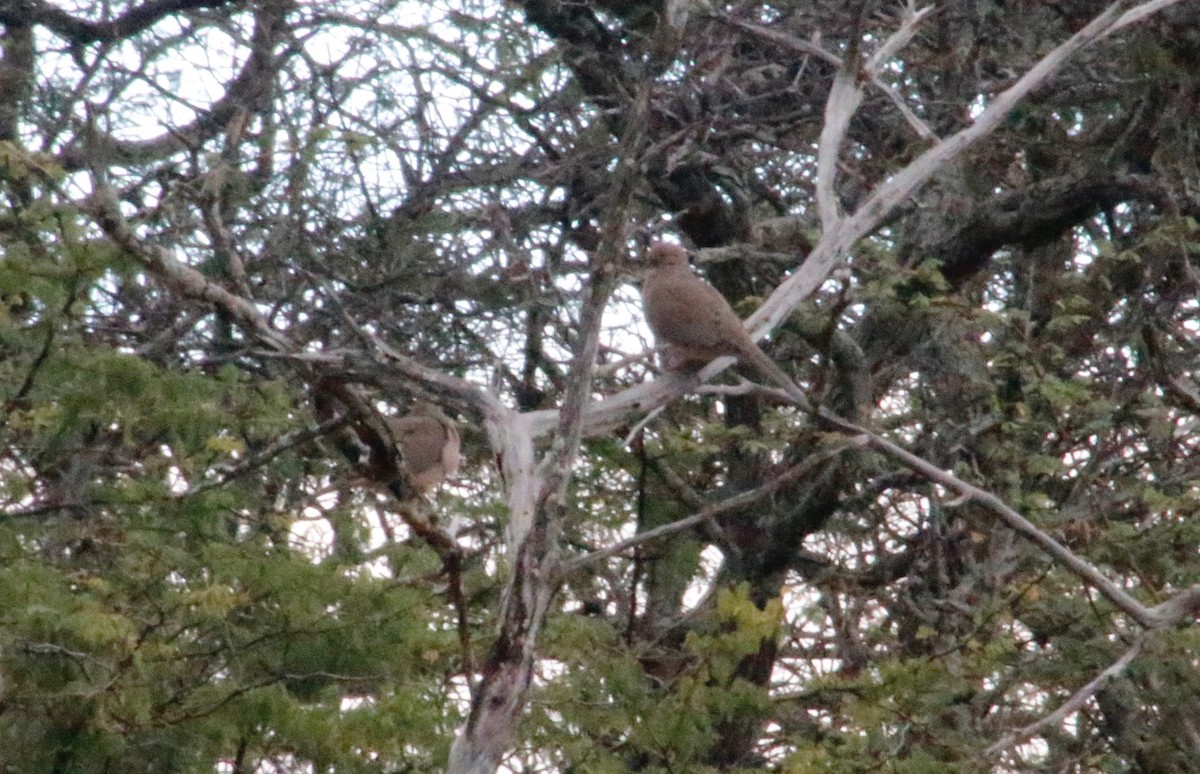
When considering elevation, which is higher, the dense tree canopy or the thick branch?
the thick branch

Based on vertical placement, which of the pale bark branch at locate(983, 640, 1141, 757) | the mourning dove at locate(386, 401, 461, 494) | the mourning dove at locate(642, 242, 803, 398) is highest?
the mourning dove at locate(386, 401, 461, 494)

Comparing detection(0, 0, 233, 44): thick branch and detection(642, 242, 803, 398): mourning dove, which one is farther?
detection(0, 0, 233, 44): thick branch

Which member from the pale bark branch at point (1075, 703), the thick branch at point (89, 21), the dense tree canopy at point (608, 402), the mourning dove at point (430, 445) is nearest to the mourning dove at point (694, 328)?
the dense tree canopy at point (608, 402)

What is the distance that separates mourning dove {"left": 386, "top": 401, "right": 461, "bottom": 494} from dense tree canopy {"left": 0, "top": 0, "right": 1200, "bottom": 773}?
34 cm

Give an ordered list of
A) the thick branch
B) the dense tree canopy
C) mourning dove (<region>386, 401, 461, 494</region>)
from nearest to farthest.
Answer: the dense tree canopy < mourning dove (<region>386, 401, 461, 494</region>) < the thick branch

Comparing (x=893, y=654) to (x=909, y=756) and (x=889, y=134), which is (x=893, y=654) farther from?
(x=889, y=134)

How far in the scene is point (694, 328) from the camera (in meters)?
7.70

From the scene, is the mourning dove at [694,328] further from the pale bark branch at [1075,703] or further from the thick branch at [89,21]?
the thick branch at [89,21]

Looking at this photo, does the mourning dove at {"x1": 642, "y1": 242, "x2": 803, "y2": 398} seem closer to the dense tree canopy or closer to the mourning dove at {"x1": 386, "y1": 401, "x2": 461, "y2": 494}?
the dense tree canopy

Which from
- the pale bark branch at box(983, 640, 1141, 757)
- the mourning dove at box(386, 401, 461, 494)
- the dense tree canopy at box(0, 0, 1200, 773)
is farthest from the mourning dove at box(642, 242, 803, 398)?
the mourning dove at box(386, 401, 461, 494)

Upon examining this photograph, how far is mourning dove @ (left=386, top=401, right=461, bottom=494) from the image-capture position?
407 inches

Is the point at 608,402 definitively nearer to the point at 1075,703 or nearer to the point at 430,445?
the point at 1075,703

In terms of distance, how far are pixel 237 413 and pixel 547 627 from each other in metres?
1.62

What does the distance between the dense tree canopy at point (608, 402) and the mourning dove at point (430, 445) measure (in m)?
0.34
